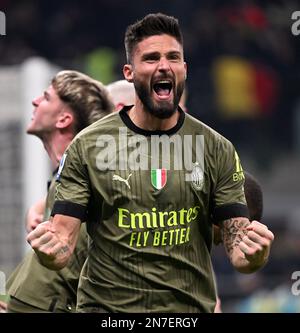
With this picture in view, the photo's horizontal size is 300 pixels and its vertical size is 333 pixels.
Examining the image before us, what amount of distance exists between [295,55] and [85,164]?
642 inches

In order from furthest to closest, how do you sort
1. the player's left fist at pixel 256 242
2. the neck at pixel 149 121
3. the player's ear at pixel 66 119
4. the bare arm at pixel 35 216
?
the bare arm at pixel 35 216, the player's ear at pixel 66 119, the neck at pixel 149 121, the player's left fist at pixel 256 242

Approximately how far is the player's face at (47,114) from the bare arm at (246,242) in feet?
5.72

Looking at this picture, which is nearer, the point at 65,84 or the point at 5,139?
the point at 65,84

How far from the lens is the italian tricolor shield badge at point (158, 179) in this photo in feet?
16.9

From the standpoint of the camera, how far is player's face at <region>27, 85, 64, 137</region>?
6.68m

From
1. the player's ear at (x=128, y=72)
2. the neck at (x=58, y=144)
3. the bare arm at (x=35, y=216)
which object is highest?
the player's ear at (x=128, y=72)

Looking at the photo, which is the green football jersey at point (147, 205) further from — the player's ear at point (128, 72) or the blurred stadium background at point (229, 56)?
the blurred stadium background at point (229, 56)

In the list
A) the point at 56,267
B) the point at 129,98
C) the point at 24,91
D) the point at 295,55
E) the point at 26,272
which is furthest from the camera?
the point at 295,55

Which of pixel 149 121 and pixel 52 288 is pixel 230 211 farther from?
pixel 52 288

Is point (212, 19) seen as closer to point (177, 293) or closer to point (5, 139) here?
point (5, 139)

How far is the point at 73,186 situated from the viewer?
5.15 m

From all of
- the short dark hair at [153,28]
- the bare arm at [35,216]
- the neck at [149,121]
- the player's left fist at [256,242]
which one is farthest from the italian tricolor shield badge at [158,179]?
the bare arm at [35,216]

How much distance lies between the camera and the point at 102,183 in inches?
203
